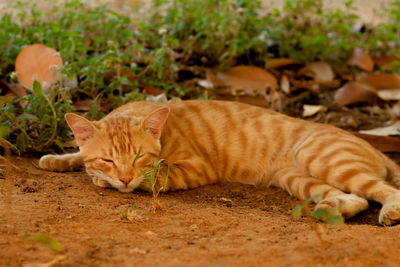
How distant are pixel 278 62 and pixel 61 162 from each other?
3.38 metres

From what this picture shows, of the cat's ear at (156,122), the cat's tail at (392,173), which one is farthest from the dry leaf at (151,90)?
the cat's tail at (392,173)

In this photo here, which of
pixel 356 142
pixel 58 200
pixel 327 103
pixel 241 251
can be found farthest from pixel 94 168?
pixel 327 103

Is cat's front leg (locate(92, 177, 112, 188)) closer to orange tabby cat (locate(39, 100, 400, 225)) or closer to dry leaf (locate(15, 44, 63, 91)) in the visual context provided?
orange tabby cat (locate(39, 100, 400, 225))

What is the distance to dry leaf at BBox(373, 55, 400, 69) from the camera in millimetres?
6672

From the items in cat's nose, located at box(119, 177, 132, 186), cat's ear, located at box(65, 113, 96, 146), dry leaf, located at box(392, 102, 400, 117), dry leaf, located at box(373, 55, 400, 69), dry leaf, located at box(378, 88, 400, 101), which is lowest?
dry leaf, located at box(392, 102, 400, 117)

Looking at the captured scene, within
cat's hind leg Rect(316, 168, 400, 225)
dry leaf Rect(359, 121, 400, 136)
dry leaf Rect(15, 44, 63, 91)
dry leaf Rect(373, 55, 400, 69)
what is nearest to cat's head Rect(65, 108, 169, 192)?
dry leaf Rect(15, 44, 63, 91)

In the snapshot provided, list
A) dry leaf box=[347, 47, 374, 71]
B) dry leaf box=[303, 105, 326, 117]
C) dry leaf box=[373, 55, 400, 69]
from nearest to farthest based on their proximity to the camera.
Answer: dry leaf box=[303, 105, 326, 117]
dry leaf box=[347, 47, 374, 71]
dry leaf box=[373, 55, 400, 69]

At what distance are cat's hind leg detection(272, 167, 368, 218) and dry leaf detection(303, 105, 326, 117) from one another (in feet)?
5.61

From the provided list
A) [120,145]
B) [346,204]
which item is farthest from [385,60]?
[120,145]

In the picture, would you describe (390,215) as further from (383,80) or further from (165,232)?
(383,80)

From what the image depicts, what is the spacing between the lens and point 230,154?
3922 mm

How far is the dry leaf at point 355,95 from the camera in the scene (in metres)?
5.67

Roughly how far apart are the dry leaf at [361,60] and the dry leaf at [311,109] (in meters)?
1.35

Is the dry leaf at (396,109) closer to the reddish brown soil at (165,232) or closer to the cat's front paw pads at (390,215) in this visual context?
the reddish brown soil at (165,232)
